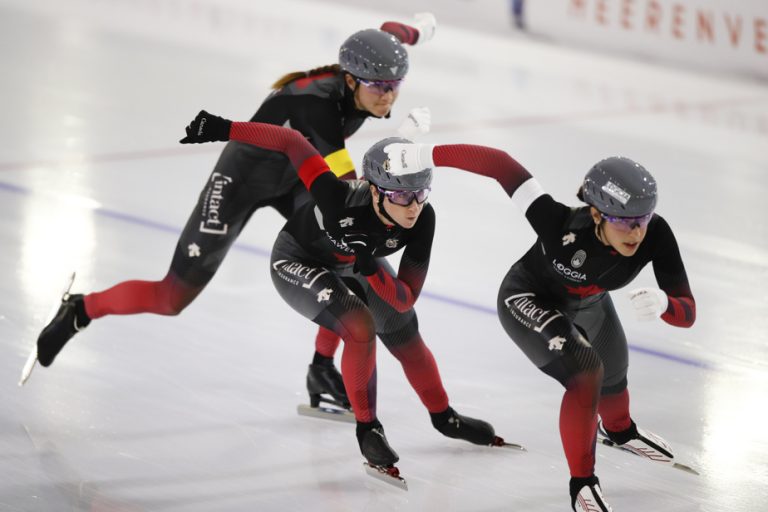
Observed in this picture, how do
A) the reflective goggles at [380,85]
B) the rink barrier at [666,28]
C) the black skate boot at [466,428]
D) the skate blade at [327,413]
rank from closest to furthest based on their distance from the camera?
the black skate boot at [466,428] → the reflective goggles at [380,85] → the skate blade at [327,413] → the rink barrier at [666,28]

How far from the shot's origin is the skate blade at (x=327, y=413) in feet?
15.8

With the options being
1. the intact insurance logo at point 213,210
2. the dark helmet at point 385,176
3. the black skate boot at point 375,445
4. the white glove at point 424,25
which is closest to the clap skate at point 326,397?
the black skate boot at point 375,445

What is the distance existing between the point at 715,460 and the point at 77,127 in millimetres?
5822

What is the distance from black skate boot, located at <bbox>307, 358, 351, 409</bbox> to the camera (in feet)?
16.1

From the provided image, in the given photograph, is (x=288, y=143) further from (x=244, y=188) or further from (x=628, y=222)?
(x=628, y=222)

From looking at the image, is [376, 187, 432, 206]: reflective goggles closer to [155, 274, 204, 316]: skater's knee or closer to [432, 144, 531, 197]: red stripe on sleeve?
[432, 144, 531, 197]: red stripe on sleeve

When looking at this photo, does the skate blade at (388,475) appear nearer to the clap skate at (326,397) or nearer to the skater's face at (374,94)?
the clap skate at (326,397)

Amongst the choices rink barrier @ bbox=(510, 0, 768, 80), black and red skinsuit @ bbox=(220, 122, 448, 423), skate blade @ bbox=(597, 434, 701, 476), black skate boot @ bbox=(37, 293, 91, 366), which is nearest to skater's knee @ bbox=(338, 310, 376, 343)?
black and red skinsuit @ bbox=(220, 122, 448, 423)

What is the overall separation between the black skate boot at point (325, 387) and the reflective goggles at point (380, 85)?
112 cm

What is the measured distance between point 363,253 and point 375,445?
668 millimetres

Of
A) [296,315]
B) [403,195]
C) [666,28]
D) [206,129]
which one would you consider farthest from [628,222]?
[666,28]

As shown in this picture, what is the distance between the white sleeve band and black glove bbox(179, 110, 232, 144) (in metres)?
1.05

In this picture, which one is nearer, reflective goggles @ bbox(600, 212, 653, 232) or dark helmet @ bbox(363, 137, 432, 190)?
reflective goggles @ bbox(600, 212, 653, 232)

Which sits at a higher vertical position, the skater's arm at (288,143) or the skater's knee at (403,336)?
the skater's arm at (288,143)
